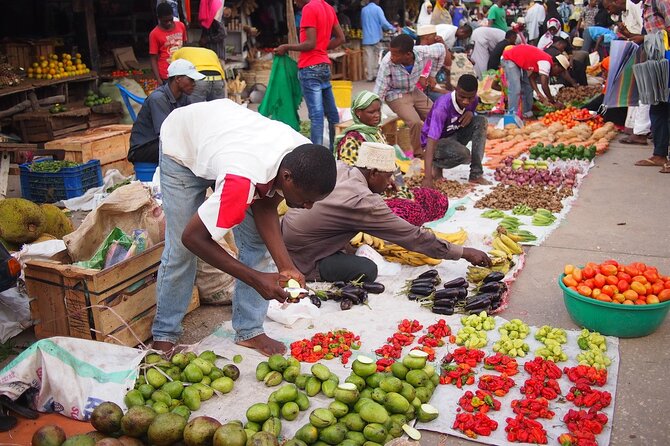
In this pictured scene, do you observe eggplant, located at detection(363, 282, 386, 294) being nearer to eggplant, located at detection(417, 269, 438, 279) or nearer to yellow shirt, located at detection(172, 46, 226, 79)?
eggplant, located at detection(417, 269, 438, 279)

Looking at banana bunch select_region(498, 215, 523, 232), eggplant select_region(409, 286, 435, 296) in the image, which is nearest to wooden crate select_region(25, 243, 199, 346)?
eggplant select_region(409, 286, 435, 296)

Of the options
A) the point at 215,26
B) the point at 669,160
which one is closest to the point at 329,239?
the point at 669,160

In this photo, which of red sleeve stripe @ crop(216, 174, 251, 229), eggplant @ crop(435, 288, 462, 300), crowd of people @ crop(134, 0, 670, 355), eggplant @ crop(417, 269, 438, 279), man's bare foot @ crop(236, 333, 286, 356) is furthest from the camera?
eggplant @ crop(417, 269, 438, 279)

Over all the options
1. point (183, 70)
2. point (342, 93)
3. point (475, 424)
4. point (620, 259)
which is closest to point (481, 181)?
point (620, 259)

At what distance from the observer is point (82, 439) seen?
8.63 ft

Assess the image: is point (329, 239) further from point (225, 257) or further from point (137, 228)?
point (225, 257)

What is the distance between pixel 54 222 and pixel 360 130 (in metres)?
2.74

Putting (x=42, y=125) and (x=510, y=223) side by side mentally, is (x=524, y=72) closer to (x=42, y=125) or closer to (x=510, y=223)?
(x=510, y=223)

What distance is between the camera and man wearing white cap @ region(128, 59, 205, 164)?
602 cm

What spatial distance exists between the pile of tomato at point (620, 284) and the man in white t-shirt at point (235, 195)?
1835 millimetres

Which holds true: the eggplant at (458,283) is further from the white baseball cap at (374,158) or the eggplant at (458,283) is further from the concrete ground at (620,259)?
the white baseball cap at (374,158)

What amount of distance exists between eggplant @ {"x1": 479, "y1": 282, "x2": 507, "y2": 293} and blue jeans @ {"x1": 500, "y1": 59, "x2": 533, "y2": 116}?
23.0ft

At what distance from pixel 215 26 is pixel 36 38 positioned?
2.75 meters

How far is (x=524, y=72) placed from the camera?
11344 mm
